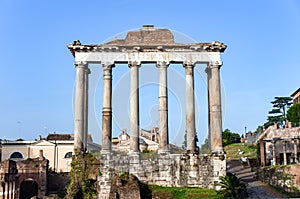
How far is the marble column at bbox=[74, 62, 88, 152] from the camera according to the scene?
3100 cm

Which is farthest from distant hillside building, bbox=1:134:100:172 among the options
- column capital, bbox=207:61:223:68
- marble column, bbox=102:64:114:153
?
column capital, bbox=207:61:223:68

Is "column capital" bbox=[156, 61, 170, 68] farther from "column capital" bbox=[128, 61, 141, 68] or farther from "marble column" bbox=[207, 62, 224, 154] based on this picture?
"marble column" bbox=[207, 62, 224, 154]

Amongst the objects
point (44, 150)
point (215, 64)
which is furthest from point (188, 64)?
point (44, 150)

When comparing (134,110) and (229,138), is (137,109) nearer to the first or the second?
(134,110)

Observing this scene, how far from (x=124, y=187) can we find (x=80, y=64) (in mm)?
10732

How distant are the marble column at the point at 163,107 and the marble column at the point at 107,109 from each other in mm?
3859

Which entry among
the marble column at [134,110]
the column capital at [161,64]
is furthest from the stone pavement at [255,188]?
the column capital at [161,64]

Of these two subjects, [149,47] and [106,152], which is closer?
[106,152]

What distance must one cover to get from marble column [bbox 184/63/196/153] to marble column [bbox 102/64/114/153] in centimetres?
600

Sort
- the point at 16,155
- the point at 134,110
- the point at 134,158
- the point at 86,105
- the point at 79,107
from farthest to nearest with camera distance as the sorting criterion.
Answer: the point at 16,155 < the point at 86,105 < the point at 79,107 < the point at 134,110 < the point at 134,158

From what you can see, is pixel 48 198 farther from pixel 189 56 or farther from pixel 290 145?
pixel 290 145

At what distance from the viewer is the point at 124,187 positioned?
26906mm

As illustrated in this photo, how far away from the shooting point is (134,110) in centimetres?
3120

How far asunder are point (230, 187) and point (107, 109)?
35.7 ft
